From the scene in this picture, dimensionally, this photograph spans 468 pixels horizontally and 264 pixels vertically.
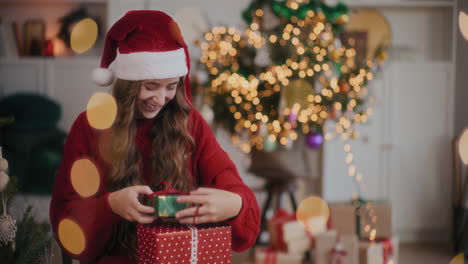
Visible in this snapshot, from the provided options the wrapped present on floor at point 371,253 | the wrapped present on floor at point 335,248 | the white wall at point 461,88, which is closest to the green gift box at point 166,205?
the wrapped present on floor at point 335,248

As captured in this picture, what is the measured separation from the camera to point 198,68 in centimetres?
341

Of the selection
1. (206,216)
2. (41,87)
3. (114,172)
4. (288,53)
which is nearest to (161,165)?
(114,172)

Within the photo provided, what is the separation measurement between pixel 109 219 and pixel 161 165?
7.0 inches

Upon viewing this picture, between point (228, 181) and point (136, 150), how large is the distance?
233 mm

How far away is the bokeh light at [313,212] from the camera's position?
115 inches

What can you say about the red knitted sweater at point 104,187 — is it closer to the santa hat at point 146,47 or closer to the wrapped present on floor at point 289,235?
the santa hat at point 146,47

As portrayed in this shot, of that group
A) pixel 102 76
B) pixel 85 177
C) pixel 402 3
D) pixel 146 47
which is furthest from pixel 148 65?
pixel 402 3

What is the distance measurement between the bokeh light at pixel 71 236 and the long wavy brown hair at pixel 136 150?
83 mm

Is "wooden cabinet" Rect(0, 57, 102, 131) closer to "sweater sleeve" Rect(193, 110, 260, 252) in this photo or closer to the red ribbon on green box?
"sweater sleeve" Rect(193, 110, 260, 252)

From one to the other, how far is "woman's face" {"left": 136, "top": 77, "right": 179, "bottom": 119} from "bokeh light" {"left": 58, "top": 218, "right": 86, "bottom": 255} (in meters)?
0.31

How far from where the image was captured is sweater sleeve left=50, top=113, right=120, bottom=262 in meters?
1.18

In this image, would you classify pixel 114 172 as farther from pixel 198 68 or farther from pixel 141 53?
pixel 198 68

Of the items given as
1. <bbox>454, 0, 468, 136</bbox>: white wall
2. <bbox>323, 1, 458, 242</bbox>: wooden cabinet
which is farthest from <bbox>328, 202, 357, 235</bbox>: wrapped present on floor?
<bbox>454, 0, 468, 136</bbox>: white wall

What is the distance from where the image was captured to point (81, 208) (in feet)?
3.89
